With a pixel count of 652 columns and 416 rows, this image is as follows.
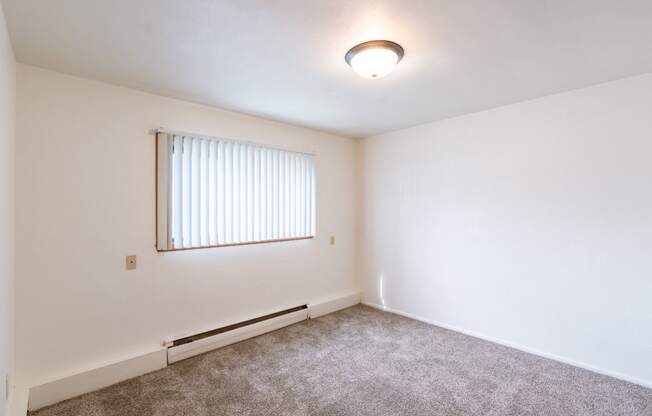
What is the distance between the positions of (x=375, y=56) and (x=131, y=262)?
2448 millimetres

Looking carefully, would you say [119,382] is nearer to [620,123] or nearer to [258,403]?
[258,403]

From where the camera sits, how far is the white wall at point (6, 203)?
5.27 ft

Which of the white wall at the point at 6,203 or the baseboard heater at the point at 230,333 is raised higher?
the white wall at the point at 6,203

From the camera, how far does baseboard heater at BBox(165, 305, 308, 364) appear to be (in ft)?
8.98

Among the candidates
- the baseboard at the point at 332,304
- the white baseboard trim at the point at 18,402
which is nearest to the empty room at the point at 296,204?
the white baseboard trim at the point at 18,402

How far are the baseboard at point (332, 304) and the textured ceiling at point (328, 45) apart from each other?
2.43m

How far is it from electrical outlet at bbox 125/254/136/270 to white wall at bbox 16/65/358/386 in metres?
0.04

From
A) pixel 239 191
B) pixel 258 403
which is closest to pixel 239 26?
pixel 239 191

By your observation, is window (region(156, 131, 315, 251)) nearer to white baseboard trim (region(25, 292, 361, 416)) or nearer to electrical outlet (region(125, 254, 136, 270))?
electrical outlet (region(125, 254, 136, 270))

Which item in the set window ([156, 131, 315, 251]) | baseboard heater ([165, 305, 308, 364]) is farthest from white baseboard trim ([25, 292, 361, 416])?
window ([156, 131, 315, 251])

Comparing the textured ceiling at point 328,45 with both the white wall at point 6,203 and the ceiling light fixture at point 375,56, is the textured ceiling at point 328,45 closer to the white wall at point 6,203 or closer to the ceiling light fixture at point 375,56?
the ceiling light fixture at point 375,56

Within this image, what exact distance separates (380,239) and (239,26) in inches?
124

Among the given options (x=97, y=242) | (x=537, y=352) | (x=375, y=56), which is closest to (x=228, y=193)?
(x=97, y=242)

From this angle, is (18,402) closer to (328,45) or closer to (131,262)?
(131,262)
